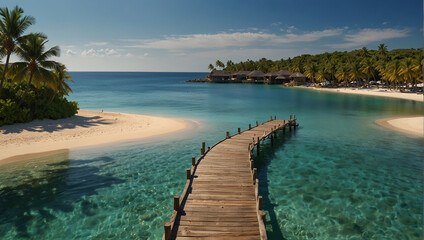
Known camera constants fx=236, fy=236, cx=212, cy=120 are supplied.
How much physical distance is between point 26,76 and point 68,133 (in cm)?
919

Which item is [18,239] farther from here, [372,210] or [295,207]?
[372,210]

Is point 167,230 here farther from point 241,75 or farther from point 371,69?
point 241,75

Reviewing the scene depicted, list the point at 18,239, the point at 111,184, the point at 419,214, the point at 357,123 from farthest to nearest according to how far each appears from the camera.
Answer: the point at 357,123
the point at 111,184
the point at 419,214
the point at 18,239

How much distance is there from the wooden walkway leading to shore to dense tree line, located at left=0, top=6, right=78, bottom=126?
18.5 meters

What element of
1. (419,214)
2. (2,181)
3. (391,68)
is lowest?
(419,214)

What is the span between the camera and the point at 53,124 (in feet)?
97.6

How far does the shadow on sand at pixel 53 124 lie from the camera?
26438 millimetres

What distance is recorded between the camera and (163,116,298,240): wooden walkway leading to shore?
30.1 ft

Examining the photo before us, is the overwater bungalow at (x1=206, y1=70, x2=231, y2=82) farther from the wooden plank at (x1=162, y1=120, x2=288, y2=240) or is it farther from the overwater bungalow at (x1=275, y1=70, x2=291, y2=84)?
the wooden plank at (x1=162, y1=120, x2=288, y2=240)

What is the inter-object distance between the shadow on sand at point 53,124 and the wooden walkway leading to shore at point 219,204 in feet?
70.4

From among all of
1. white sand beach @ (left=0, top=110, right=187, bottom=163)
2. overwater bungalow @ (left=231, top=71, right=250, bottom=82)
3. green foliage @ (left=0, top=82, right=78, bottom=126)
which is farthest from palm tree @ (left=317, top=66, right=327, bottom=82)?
green foliage @ (left=0, top=82, right=78, bottom=126)

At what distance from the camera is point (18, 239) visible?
10328mm

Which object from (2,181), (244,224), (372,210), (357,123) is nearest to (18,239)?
(2,181)

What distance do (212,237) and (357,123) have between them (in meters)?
35.0
